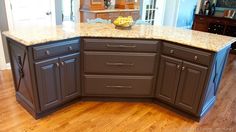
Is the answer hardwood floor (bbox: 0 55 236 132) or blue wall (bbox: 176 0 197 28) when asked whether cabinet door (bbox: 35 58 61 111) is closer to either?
hardwood floor (bbox: 0 55 236 132)

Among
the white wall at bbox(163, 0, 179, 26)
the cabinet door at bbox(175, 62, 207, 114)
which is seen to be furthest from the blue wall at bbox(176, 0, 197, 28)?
the cabinet door at bbox(175, 62, 207, 114)

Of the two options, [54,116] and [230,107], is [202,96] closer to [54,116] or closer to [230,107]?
[230,107]

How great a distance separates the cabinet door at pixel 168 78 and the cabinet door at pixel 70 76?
1.01 metres

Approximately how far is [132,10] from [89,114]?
11.3 feet

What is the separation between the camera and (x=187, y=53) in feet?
7.00

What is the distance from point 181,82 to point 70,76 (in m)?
1.28

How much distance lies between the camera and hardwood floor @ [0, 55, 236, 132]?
218 cm

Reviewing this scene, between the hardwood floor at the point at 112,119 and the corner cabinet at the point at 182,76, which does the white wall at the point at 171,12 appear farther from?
the corner cabinet at the point at 182,76

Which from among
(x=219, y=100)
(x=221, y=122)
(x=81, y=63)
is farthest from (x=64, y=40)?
(x=219, y=100)

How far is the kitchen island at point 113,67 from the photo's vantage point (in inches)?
80.4

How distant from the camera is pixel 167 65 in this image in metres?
2.35

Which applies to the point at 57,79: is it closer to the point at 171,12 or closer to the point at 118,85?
the point at 118,85

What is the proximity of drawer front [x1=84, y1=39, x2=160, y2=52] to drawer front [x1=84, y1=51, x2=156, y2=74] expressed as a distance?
0.20ft

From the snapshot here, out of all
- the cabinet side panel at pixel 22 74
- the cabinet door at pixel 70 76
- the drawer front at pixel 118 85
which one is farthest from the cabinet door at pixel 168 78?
the cabinet side panel at pixel 22 74
